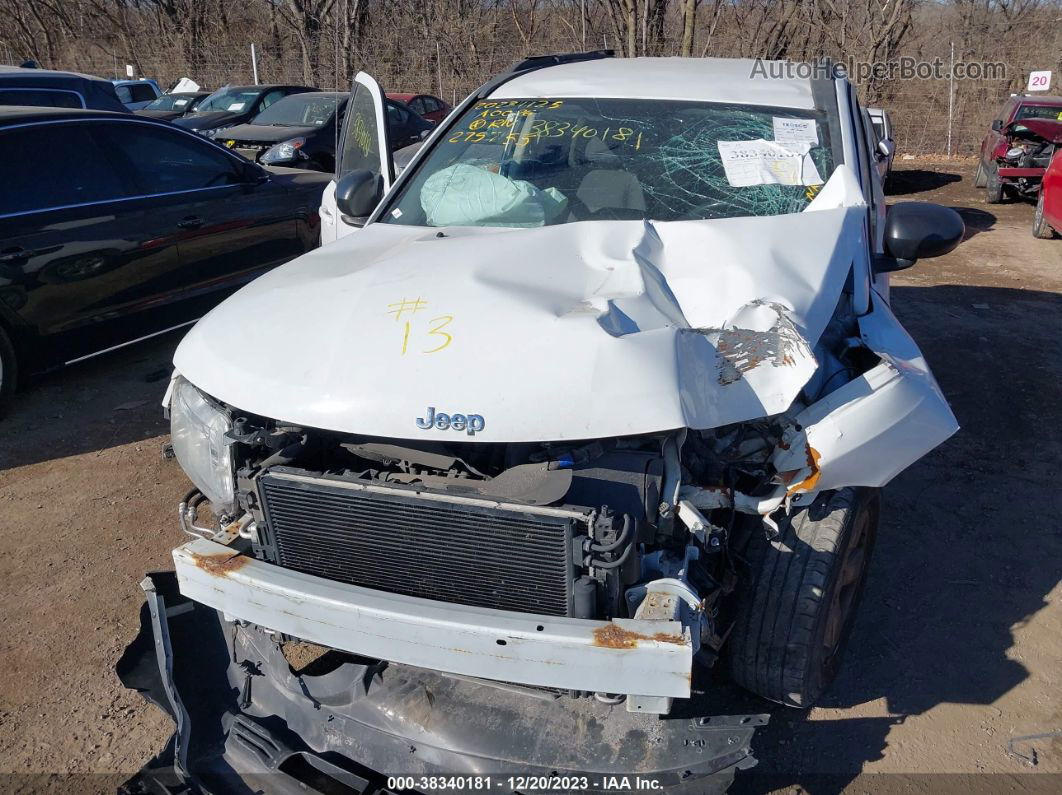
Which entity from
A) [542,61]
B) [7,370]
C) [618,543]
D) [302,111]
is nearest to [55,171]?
[7,370]

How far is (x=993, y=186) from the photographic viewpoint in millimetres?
11930

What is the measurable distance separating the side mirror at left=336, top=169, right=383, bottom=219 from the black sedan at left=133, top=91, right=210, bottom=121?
508 inches

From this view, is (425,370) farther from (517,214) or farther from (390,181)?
(390,181)

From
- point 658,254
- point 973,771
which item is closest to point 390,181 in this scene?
point 658,254

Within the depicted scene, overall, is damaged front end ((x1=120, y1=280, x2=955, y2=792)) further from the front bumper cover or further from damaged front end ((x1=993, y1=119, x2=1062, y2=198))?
damaged front end ((x1=993, y1=119, x2=1062, y2=198))

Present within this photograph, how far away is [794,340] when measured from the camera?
2344 mm

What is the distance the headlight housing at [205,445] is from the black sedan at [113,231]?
2996 mm

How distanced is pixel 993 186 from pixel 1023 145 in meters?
0.74

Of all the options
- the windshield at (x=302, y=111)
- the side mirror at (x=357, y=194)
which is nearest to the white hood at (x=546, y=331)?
the side mirror at (x=357, y=194)

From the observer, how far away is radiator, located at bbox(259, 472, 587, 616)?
207cm

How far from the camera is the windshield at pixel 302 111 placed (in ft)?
39.8

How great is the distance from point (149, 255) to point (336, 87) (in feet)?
58.2

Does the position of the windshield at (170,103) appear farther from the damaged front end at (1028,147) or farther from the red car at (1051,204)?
the red car at (1051,204)

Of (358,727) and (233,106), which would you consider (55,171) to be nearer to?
(358,727)
